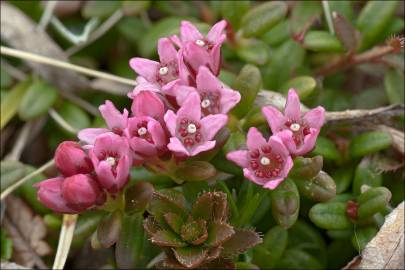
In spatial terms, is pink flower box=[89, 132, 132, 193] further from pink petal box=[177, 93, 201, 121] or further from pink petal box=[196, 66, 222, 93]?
pink petal box=[196, 66, 222, 93]

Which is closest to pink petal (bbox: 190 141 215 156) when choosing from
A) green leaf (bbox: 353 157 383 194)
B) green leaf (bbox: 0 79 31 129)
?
green leaf (bbox: 353 157 383 194)

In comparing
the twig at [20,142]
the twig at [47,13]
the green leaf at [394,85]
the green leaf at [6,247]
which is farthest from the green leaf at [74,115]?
the green leaf at [394,85]

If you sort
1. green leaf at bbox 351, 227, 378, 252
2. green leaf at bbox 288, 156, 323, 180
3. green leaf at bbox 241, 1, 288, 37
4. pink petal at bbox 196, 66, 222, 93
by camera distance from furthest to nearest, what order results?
green leaf at bbox 241, 1, 288, 37 → green leaf at bbox 351, 227, 378, 252 → green leaf at bbox 288, 156, 323, 180 → pink petal at bbox 196, 66, 222, 93

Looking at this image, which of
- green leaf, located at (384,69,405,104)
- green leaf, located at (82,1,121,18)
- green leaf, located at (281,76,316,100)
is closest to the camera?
green leaf, located at (281,76,316,100)

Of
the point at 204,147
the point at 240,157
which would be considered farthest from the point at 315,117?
the point at 204,147

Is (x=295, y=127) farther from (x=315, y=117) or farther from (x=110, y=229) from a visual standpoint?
(x=110, y=229)

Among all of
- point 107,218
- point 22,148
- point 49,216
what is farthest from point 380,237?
point 22,148
